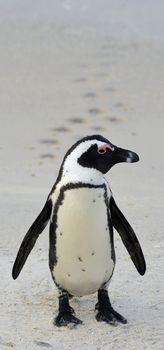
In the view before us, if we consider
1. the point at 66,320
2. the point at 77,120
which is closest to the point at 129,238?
the point at 66,320

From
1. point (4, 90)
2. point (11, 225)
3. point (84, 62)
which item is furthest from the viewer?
point (84, 62)

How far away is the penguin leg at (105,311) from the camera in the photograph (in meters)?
3.72

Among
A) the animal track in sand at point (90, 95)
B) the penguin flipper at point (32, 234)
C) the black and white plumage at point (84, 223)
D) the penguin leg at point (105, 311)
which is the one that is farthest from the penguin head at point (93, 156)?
the animal track in sand at point (90, 95)

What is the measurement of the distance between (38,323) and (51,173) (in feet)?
11.5

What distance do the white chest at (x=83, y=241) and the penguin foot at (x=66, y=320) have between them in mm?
109

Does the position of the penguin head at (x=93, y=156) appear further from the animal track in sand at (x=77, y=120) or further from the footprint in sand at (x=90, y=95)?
the footprint in sand at (x=90, y=95)

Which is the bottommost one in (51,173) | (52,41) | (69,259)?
(69,259)

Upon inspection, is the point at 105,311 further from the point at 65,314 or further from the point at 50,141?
the point at 50,141

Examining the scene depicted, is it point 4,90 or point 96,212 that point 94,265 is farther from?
point 4,90

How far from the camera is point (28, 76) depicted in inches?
432

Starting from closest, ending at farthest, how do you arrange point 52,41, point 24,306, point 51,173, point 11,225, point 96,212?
1. point 96,212
2. point 24,306
3. point 11,225
4. point 51,173
5. point 52,41

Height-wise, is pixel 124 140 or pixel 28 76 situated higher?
pixel 28 76

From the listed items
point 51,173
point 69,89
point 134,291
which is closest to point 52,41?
point 69,89

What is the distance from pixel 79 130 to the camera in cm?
890
